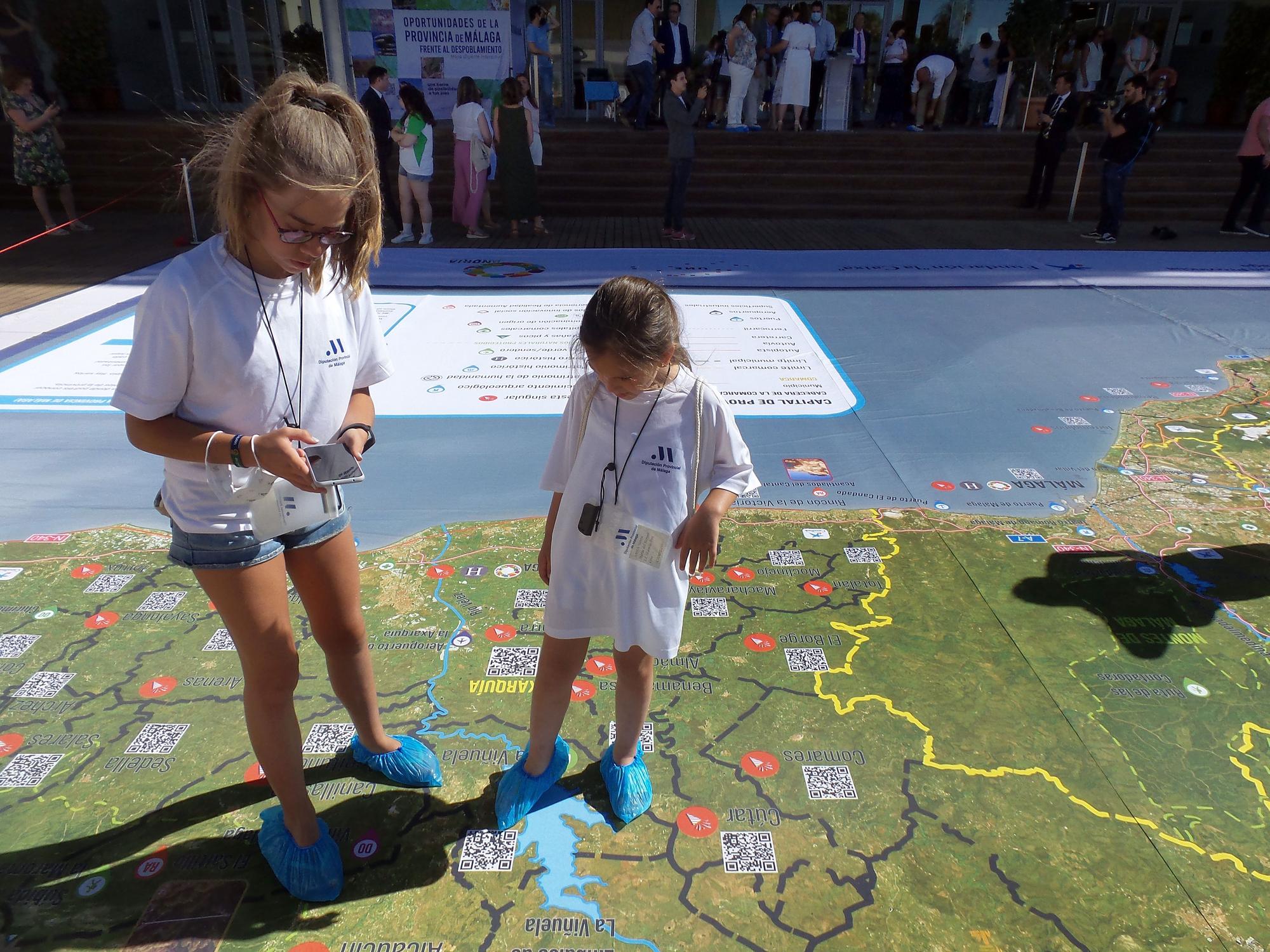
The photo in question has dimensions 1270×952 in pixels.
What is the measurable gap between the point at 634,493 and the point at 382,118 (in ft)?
27.5

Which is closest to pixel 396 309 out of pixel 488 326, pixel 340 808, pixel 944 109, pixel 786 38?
pixel 488 326

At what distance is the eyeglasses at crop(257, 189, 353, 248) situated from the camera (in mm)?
1425

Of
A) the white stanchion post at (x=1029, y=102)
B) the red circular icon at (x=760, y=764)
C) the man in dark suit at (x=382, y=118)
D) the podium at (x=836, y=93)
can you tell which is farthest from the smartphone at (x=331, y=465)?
the white stanchion post at (x=1029, y=102)

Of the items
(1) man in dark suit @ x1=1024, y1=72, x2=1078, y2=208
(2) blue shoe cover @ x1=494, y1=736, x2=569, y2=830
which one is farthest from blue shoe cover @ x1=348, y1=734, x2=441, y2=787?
(1) man in dark suit @ x1=1024, y1=72, x2=1078, y2=208

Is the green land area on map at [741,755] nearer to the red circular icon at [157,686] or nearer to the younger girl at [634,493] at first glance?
the red circular icon at [157,686]

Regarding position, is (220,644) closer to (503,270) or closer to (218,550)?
(218,550)

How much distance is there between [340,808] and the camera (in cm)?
204

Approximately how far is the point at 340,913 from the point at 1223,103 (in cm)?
2077

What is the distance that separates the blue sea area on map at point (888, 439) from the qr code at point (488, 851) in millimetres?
1515

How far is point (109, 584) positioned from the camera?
291 centimetres

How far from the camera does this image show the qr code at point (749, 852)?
1.91m

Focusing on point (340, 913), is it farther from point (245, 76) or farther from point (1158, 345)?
point (245, 76)

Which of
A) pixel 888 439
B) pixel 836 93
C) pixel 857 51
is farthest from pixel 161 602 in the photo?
pixel 857 51

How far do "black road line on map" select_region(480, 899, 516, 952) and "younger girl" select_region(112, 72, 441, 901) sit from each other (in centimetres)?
33
